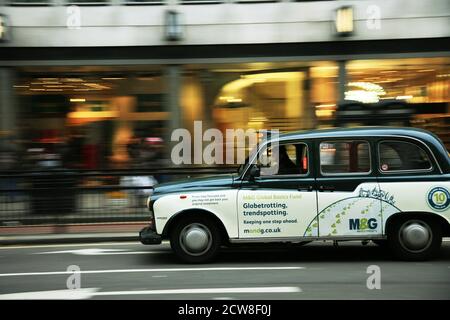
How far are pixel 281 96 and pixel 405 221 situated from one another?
28.3ft

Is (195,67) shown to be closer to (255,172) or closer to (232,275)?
(255,172)

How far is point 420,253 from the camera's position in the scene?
7.96 m

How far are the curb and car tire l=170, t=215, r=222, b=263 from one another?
296 cm

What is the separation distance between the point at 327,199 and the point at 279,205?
25.8 inches

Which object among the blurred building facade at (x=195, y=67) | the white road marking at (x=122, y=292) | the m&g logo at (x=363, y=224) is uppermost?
the blurred building facade at (x=195, y=67)

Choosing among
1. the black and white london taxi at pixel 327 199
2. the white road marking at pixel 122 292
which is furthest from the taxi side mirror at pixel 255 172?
the white road marking at pixel 122 292

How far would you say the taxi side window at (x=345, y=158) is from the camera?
8.05 meters

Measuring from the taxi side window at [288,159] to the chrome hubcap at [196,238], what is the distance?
3.78ft

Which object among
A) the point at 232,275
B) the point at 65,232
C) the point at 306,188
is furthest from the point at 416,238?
the point at 65,232

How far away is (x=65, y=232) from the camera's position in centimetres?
1139

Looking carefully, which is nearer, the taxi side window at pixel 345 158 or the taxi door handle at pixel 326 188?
the taxi door handle at pixel 326 188
